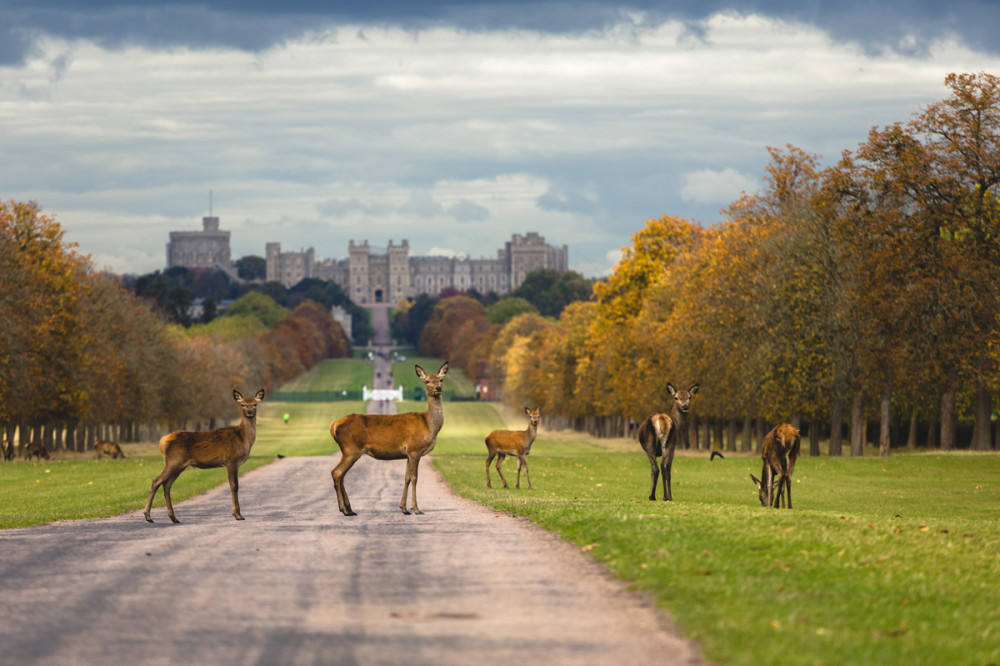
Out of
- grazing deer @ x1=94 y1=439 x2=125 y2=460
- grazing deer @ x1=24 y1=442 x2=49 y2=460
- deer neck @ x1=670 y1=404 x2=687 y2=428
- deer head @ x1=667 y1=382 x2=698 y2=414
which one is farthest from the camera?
grazing deer @ x1=94 y1=439 x2=125 y2=460

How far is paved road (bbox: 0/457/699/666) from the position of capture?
10.0 metres

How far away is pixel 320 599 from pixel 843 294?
49376 mm

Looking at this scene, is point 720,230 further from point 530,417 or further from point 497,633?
point 497,633

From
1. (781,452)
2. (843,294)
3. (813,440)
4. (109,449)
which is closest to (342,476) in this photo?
(781,452)

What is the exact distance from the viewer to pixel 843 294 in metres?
57.6

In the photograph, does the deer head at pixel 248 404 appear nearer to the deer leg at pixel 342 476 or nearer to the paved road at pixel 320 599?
the deer leg at pixel 342 476

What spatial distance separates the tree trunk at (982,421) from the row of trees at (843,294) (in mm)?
80

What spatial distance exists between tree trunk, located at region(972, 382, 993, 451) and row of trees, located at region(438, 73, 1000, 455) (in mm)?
80

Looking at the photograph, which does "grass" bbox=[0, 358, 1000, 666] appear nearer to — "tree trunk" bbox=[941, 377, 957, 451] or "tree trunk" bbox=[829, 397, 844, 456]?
"tree trunk" bbox=[941, 377, 957, 451]

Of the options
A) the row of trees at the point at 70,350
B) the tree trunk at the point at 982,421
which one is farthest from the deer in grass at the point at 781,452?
the row of trees at the point at 70,350

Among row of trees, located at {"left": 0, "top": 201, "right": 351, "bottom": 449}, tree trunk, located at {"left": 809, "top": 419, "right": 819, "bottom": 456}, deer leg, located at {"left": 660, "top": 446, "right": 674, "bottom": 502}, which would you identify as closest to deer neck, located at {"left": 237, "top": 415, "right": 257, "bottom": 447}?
deer leg, located at {"left": 660, "top": 446, "right": 674, "bottom": 502}

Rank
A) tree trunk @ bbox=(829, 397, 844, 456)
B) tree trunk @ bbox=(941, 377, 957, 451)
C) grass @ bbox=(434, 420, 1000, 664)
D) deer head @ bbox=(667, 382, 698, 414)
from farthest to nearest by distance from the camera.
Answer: tree trunk @ bbox=(829, 397, 844, 456), tree trunk @ bbox=(941, 377, 957, 451), deer head @ bbox=(667, 382, 698, 414), grass @ bbox=(434, 420, 1000, 664)

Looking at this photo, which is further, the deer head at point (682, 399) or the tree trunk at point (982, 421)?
the tree trunk at point (982, 421)

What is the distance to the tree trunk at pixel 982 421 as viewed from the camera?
2253 inches
